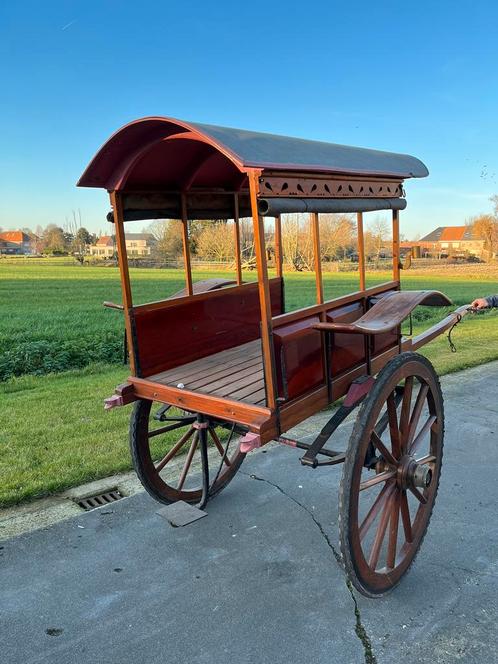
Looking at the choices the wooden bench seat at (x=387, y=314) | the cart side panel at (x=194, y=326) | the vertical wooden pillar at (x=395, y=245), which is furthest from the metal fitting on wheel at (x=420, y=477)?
the cart side panel at (x=194, y=326)

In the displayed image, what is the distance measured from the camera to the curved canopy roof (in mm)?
2635

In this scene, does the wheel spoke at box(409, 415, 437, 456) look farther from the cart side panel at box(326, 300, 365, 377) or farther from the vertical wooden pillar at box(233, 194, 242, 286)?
the vertical wooden pillar at box(233, 194, 242, 286)

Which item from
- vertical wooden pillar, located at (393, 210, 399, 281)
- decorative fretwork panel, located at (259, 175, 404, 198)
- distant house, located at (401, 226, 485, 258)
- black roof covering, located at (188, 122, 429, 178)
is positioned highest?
black roof covering, located at (188, 122, 429, 178)

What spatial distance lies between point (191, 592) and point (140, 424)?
3.92 feet

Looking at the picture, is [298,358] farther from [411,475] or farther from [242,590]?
[242,590]

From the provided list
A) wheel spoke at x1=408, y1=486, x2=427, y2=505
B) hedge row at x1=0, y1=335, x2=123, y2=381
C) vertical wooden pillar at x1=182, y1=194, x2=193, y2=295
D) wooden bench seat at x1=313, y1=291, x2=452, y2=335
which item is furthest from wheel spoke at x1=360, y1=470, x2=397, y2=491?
hedge row at x1=0, y1=335, x2=123, y2=381

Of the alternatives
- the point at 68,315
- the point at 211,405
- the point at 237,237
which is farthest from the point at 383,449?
the point at 68,315

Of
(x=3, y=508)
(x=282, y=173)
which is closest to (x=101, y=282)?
(x=3, y=508)

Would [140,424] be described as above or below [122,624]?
above

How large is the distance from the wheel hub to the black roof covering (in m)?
1.73

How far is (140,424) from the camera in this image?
12.4 ft

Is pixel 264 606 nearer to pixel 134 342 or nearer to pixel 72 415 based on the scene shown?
pixel 134 342

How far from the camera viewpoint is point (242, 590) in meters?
3.04

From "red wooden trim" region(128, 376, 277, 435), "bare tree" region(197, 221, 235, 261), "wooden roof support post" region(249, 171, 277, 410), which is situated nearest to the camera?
"wooden roof support post" region(249, 171, 277, 410)
